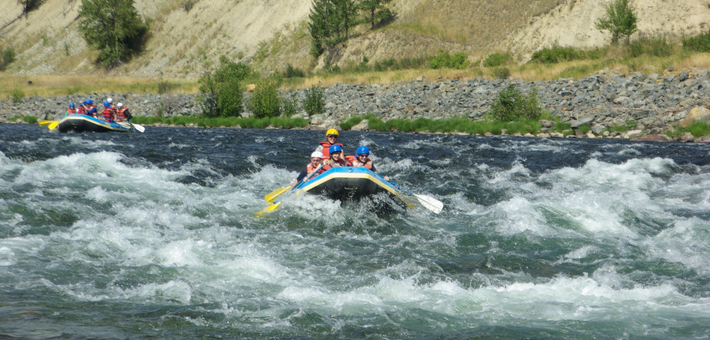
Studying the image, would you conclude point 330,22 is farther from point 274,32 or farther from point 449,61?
point 449,61

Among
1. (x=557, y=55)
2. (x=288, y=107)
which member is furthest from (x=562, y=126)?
(x=557, y=55)

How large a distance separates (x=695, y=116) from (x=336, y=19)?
35.5 meters

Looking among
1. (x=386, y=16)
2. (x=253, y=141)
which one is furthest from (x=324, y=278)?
(x=386, y=16)

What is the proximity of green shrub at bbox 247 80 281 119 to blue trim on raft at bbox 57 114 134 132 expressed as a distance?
867cm

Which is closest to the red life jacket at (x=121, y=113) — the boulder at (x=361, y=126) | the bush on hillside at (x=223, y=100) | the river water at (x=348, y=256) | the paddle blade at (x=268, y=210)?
the bush on hillside at (x=223, y=100)

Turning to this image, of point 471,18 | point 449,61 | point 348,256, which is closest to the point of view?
point 348,256

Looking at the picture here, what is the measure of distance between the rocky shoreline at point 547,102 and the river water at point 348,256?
8540mm

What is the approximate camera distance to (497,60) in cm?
3994

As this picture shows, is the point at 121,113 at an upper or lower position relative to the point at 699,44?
lower

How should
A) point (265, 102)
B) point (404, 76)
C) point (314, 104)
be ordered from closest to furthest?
1. point (314, 104)
2. point (265, 102)
3. point (404, 76)

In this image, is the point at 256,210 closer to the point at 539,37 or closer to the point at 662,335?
the point at 662,335

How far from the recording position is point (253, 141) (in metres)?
21.2

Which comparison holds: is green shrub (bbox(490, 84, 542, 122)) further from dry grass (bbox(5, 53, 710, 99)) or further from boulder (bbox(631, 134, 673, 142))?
dry grass (bbox(5, 53, 710, 99))

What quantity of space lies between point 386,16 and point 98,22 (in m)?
36.6
